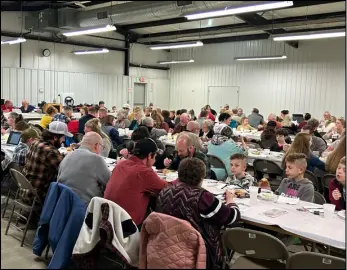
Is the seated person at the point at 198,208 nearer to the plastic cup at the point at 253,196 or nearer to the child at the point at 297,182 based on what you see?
the plastic cup at the point at 253,196

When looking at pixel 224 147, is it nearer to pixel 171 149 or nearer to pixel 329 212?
pixel 171 149

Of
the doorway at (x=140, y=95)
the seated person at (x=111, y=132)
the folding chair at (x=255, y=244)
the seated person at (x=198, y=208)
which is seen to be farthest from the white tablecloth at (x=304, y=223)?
the doorway at (x=140, y=95)

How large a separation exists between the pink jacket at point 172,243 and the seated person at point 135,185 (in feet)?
2.22

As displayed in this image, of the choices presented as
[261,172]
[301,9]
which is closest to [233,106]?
[301,9]

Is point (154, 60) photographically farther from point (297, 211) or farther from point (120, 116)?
point (297, 211)

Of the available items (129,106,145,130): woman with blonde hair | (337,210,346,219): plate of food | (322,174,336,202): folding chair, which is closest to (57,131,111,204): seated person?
(337,210,346,219): plate of food

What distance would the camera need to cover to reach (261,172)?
6.06m

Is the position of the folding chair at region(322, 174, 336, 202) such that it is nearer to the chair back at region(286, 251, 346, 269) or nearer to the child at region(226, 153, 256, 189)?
the child at region(226, 153, 256, 189)

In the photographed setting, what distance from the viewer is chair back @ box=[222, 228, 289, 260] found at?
2.46 metres

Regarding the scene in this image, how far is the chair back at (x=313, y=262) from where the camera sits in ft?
5.99

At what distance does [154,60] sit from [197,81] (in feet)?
7.79

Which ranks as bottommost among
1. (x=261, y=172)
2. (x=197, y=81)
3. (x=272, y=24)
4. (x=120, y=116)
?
(x=261, y=172)

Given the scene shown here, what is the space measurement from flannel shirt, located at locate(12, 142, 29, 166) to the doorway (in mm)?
13416

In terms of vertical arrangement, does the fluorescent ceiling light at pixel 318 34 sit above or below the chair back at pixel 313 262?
above
